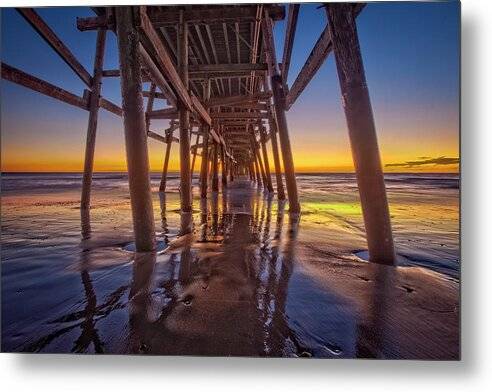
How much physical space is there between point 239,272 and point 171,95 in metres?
3.83

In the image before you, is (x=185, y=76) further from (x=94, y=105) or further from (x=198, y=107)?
(x=94, y=105)

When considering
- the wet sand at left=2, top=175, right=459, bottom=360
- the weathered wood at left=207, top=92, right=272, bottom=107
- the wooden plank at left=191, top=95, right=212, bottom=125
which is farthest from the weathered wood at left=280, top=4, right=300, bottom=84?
the wet sand at left=2, top=175, right=459, bottom=360

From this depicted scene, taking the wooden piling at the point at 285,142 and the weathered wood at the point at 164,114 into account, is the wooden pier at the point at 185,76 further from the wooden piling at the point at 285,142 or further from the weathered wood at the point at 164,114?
the weathered wood at the point at 164,114

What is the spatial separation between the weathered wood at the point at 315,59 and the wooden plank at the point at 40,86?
2871 millimetres

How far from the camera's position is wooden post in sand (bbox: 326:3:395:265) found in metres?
2.17

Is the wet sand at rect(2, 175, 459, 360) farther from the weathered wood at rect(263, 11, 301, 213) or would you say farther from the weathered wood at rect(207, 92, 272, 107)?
the weathered wood at rect(207, 92, 272, 107)

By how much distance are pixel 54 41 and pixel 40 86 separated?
23.2 inches

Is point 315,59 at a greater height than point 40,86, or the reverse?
point 315,59

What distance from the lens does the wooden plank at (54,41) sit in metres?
2.29

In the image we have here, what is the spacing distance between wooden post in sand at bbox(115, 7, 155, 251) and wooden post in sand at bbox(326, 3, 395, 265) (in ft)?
5.71

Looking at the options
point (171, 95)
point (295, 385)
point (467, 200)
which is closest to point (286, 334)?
point (295, 385)

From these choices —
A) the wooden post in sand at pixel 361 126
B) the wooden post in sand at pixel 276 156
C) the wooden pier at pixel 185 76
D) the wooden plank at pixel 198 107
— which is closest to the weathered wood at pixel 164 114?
the wooden plank at pixel 198 107

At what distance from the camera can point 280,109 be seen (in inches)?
221

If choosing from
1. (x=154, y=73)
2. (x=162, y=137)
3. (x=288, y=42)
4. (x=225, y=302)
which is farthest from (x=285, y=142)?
(x=162, y=137)
